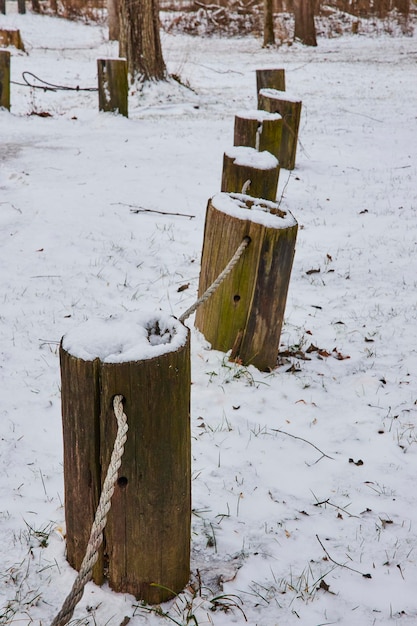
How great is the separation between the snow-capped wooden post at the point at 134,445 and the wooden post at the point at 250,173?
2.84 m

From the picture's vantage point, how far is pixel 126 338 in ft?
6.32

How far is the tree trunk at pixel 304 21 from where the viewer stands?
23234 mm

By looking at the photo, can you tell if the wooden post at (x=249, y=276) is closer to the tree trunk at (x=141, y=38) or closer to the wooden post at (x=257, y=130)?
the wooden post at (x=257, y=130)

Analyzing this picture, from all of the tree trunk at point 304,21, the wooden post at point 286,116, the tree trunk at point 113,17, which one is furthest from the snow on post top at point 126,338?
the tree trunk at point 304,21

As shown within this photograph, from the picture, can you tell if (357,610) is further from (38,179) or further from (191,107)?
(191,107)

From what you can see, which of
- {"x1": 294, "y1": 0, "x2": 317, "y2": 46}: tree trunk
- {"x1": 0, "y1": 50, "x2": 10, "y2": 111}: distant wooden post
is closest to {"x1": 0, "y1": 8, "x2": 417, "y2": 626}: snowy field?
Result: {"x1": 0, "y1": 50, "x2": 10, "y2": 111}: distant wooden post

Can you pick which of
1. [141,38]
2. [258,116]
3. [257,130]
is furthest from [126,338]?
[141,38]

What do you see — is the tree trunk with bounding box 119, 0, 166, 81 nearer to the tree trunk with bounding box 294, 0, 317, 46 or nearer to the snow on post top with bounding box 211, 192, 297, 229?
the snow on post top with bounding box 211, 192, 297, 229

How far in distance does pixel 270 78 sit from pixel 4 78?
13.7 feet

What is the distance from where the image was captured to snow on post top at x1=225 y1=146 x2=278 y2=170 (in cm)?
470

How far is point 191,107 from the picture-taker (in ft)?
37.3

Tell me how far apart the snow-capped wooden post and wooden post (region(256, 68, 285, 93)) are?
313 inches

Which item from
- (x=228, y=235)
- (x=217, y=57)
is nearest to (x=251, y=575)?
(x=228, y=235)

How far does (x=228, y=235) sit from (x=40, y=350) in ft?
4.65
